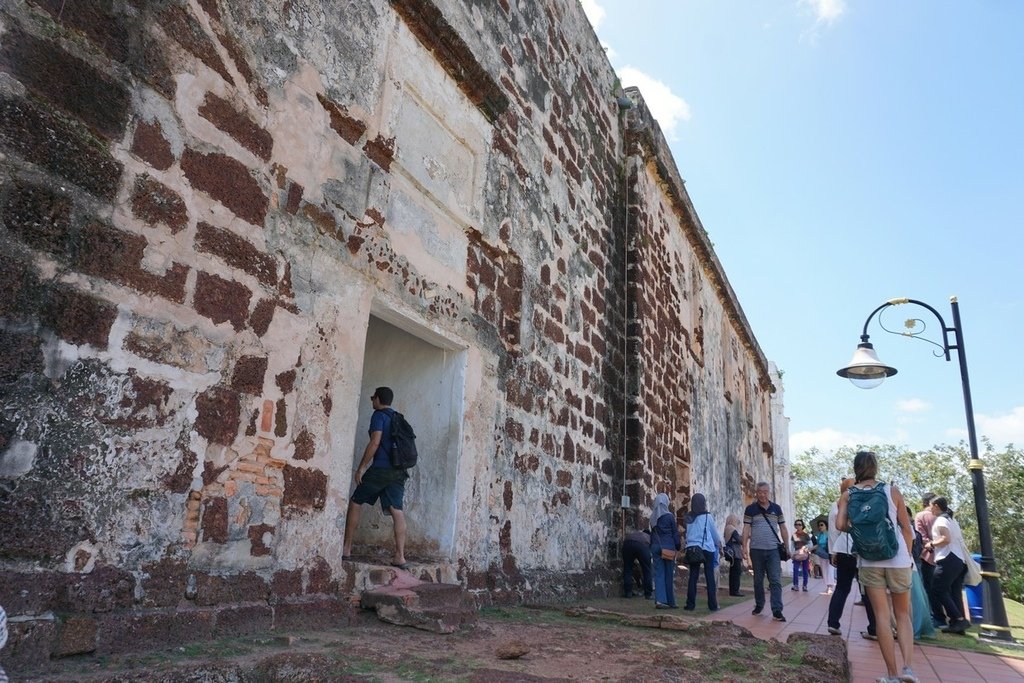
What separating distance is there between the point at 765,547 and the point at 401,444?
13.0ft

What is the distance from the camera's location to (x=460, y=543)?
5070 millimetres

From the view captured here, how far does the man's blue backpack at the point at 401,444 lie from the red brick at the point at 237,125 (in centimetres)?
183

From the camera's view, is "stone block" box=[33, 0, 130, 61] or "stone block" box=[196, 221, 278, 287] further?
"stone block" box=[196, 221, 278, 287]

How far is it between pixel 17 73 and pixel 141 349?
110cm

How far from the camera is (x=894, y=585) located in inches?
160

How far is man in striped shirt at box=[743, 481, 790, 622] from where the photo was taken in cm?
683

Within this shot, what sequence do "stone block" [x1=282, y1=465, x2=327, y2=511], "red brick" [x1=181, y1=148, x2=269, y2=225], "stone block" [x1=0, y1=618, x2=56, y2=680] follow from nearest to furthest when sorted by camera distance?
"stone block" [x1=0, y1=618, x2=56, y2=680]
"red brick" [x1=181, y1=148, x2=269, y2=225]
"stone block" [x1=282, y1=465, x2=327, y2=511]

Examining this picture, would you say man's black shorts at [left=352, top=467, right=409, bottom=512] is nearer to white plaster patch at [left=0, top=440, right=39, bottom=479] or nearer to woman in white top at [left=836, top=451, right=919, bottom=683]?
white plaster patch at [left=0, top=440, right=39, bottom=479]

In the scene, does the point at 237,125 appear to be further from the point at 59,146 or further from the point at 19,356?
the point at 19,356

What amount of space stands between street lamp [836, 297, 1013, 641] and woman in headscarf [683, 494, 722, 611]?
2.34 metres

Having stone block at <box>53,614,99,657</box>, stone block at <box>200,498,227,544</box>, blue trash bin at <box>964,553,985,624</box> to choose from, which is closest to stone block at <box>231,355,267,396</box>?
stone block at <box>200,498,227,544</box>

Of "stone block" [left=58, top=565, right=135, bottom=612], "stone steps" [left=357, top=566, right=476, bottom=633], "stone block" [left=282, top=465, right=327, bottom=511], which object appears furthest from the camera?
"stone steps" [left=357, top=566, right=476, bottom=633]

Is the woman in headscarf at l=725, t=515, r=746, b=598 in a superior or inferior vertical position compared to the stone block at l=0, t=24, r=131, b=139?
inferior

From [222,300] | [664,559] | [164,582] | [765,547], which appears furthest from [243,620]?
[765,547]
